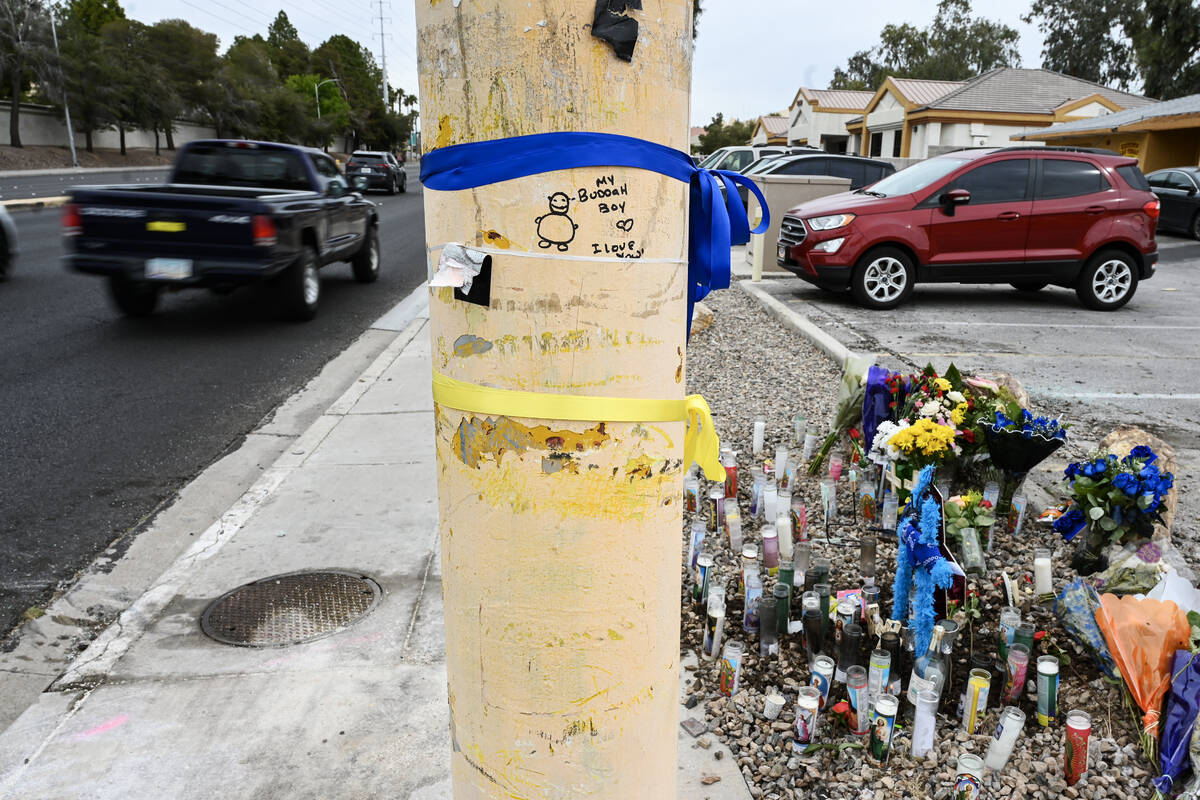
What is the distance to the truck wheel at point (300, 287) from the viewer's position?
9.11 metres

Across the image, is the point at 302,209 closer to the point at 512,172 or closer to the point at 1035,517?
the point at 1035,517

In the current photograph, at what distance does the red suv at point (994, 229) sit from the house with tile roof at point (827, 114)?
1709 inches

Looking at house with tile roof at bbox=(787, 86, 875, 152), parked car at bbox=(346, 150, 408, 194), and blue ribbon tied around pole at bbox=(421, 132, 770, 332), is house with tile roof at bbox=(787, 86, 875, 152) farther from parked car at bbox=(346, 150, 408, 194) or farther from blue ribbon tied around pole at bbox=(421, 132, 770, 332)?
blue ribbon tied around pole at bbox=(421, 132, 770, 332)

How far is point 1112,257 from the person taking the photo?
10508 mm

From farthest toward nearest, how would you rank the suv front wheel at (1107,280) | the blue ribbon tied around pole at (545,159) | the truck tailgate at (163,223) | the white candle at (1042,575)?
the suv front wheel at (1107,280) → the truck tailgate at (163,223) → the white candle at (1042,575) → the blue ribbon tied around pole at (545,159)

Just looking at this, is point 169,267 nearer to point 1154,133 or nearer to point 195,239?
point 195,239

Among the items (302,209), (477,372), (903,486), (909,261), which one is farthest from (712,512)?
(909,261)

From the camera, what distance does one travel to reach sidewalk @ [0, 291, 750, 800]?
2621 mm

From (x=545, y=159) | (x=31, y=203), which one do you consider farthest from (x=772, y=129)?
(x=545, y=159)

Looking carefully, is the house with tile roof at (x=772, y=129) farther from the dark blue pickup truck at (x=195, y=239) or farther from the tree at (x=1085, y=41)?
the dark blue pickup truck at (x=195, y=239)

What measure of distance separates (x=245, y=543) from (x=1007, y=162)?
31.4 feet

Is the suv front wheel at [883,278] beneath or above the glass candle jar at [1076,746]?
above

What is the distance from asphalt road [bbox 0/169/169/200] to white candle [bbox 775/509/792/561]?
898 inches

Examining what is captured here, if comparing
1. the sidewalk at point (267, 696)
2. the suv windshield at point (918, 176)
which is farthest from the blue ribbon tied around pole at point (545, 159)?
the suv windshield at point (918, 176)
